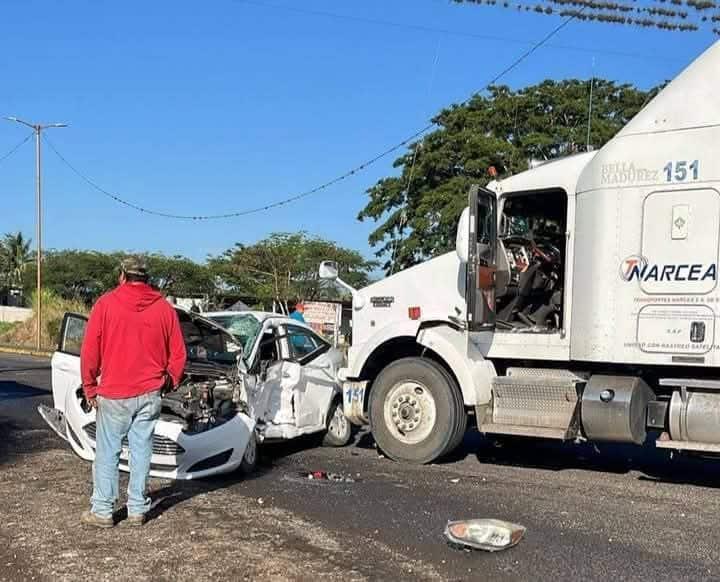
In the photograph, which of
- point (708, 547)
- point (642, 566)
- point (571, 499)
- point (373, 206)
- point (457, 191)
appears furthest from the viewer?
point (373, 206)

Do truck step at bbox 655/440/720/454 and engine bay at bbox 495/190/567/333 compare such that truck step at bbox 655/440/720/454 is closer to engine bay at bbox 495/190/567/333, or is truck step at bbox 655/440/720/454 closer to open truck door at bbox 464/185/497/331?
engine bay at bbox 495/190/567/333

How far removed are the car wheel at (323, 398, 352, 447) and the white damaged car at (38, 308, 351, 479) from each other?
0.01m

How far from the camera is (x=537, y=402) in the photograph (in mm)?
7641

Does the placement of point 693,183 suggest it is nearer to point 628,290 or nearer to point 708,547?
point 628,290

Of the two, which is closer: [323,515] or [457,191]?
[323,515]

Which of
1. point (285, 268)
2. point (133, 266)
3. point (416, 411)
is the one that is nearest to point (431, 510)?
point (416, 411)

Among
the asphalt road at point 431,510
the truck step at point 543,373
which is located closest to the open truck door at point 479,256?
the truck step at point 543,373

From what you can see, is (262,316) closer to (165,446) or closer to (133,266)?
(165,446)

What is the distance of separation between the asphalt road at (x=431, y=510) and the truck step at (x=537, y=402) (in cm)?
51

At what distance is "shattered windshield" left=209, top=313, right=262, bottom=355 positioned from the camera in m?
8.28

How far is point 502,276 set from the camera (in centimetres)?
812

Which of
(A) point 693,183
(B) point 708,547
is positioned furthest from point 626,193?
(B) point 708,547

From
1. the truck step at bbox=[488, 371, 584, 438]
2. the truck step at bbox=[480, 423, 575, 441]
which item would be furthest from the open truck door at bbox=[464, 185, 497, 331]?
the truck step at bbox=[480, 423, 575, 441]

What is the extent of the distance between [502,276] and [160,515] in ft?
13.2
